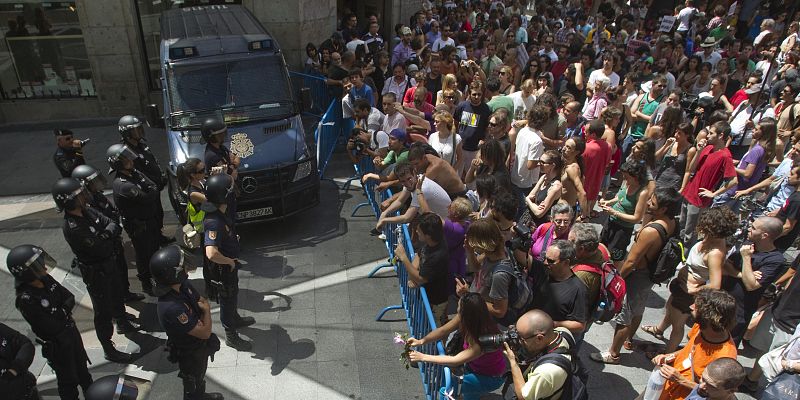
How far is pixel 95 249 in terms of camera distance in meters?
4.86

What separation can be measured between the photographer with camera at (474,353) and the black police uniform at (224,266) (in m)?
2.18

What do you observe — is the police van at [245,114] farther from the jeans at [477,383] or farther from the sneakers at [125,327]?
the jeans at [477,383]

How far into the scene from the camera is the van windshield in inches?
289

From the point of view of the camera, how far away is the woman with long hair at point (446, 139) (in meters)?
6.74

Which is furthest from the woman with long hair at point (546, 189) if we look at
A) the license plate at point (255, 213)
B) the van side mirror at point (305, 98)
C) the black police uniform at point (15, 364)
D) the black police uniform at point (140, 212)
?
the black police uniform at point (15, 364)

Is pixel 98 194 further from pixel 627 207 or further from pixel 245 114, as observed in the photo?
pixel 627 207

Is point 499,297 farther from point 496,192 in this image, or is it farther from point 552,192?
point 552,192

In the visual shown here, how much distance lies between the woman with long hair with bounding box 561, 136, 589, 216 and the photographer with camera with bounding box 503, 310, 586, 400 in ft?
8.51

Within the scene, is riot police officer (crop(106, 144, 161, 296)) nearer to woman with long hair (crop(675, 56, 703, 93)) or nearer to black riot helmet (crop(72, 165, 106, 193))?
black riot helmet (crop(72, 165, 106, 193))

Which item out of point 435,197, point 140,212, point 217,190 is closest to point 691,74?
point 435,197


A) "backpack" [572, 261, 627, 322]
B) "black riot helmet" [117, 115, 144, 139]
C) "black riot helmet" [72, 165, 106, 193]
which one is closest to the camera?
"backpack" [572, 261, 627, 322]

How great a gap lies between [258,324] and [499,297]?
3033mm

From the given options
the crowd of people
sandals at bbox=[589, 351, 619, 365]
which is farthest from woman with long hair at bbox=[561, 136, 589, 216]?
sandals at bbox=[589, 351, 619, 365]

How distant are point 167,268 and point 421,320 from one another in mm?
2315
